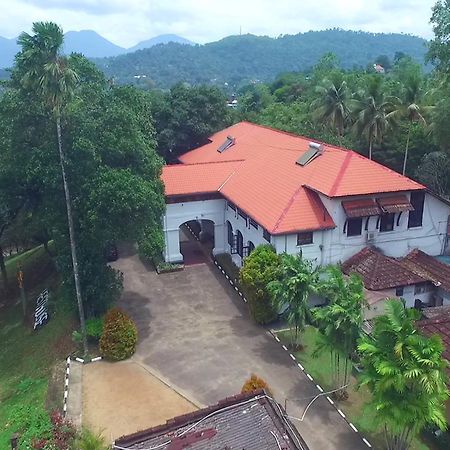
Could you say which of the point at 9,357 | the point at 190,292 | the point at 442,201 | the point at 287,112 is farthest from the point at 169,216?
the point at 287,112

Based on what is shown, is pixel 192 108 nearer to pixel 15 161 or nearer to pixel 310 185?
pixel 310 185

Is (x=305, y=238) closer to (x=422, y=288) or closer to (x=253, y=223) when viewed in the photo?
(x=253, y=223)

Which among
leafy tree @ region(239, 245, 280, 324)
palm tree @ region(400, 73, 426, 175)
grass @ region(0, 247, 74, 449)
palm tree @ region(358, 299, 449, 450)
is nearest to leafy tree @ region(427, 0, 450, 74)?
palm tree @ region(400, 73, 426, 175)

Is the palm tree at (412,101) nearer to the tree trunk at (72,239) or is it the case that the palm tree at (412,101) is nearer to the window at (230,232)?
the window at (230,232)

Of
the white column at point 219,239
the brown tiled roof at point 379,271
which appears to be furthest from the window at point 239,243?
the brown tiled roof at point 379,271

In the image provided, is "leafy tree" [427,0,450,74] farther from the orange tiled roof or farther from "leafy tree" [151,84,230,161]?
"leafy tree" [151,84,230,161]

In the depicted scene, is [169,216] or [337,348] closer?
[337,348]
